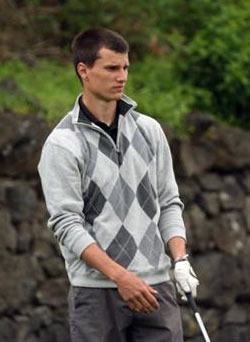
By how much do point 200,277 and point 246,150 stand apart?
1.03m

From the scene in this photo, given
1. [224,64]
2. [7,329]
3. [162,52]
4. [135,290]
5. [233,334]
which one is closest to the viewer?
[135,290]

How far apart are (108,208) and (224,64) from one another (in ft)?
19.0

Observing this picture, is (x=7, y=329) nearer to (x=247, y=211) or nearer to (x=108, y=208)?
(x=247, y=211)

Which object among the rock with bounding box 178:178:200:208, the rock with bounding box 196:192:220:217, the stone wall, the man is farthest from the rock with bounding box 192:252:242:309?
the man

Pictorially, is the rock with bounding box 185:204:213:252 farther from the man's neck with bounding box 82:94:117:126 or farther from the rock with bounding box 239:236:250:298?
the man's neck with bounding box 82:94:117:126

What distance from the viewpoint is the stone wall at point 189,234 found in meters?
10.6

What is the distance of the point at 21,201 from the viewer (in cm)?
1066

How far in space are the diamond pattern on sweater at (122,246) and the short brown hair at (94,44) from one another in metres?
0.70

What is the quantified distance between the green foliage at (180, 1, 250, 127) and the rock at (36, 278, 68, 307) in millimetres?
2053

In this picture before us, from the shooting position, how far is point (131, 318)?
6539mm

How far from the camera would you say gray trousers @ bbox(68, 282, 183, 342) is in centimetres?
651

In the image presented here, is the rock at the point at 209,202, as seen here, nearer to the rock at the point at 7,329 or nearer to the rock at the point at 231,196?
the rock at the point at 231,196

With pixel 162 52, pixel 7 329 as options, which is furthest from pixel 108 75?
pixel 162 52

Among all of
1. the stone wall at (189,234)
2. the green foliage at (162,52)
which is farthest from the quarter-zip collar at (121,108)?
the green foliage at (162,52)
